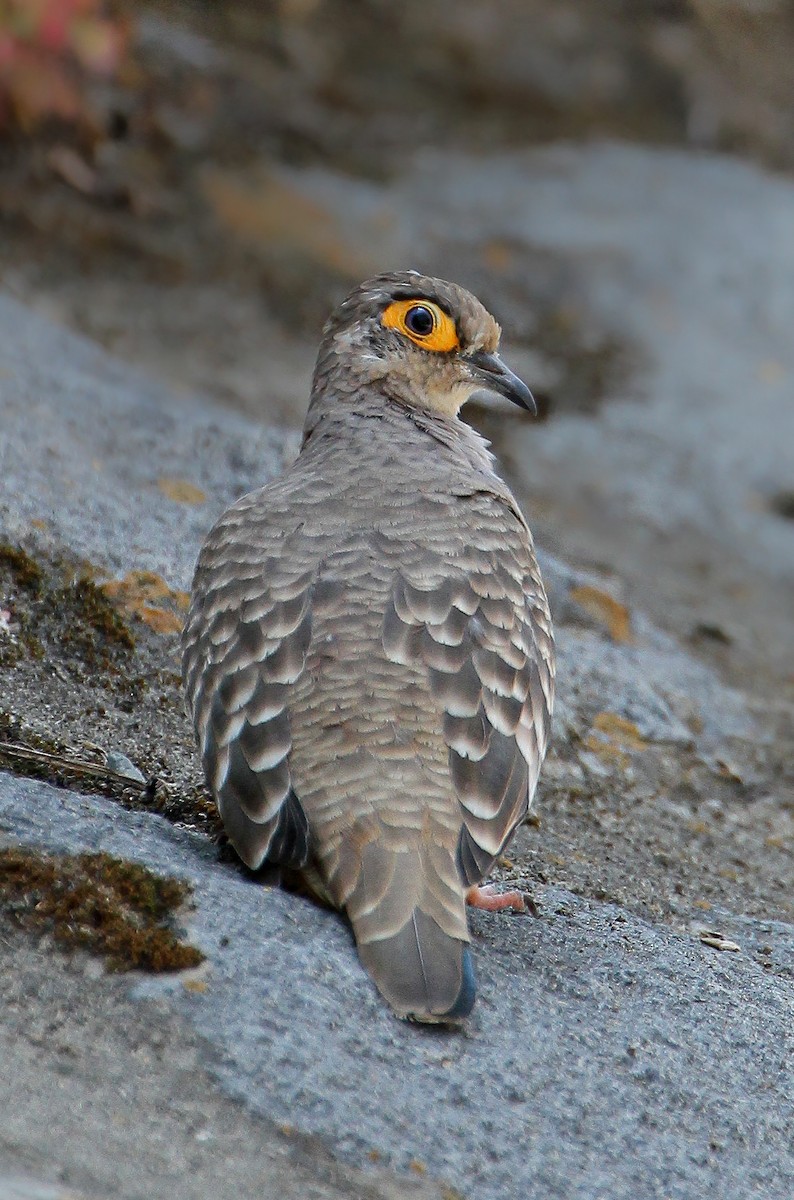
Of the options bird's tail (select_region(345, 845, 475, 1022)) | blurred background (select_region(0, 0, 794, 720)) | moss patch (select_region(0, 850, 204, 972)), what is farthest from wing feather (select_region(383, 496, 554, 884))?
blurred background (select_region(0, 0, 794, 720))

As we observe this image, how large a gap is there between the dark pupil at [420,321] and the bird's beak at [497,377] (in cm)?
22

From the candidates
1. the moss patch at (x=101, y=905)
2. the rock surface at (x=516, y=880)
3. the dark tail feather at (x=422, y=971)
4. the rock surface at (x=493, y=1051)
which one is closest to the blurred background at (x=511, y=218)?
the rock surface at (x=516, y=880)

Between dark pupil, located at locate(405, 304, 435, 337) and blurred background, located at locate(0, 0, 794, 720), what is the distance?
241cm

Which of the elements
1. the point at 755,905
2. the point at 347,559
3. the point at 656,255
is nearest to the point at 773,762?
the point at 755,905

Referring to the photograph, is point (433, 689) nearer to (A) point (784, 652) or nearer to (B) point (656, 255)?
(A) point (784, 652)

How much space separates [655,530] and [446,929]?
20.5 ft

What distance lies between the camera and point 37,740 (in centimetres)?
518

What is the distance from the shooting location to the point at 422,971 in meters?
3.87

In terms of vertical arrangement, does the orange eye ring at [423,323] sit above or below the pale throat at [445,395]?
above

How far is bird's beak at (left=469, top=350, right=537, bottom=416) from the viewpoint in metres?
6.16

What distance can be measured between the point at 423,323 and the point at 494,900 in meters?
2.44

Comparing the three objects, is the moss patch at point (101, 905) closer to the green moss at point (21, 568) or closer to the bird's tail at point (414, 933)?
the bird's tail at point (414, 933)

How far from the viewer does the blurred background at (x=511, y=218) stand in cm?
986

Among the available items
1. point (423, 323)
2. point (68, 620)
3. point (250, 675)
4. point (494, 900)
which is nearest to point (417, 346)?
point (423, 323)
